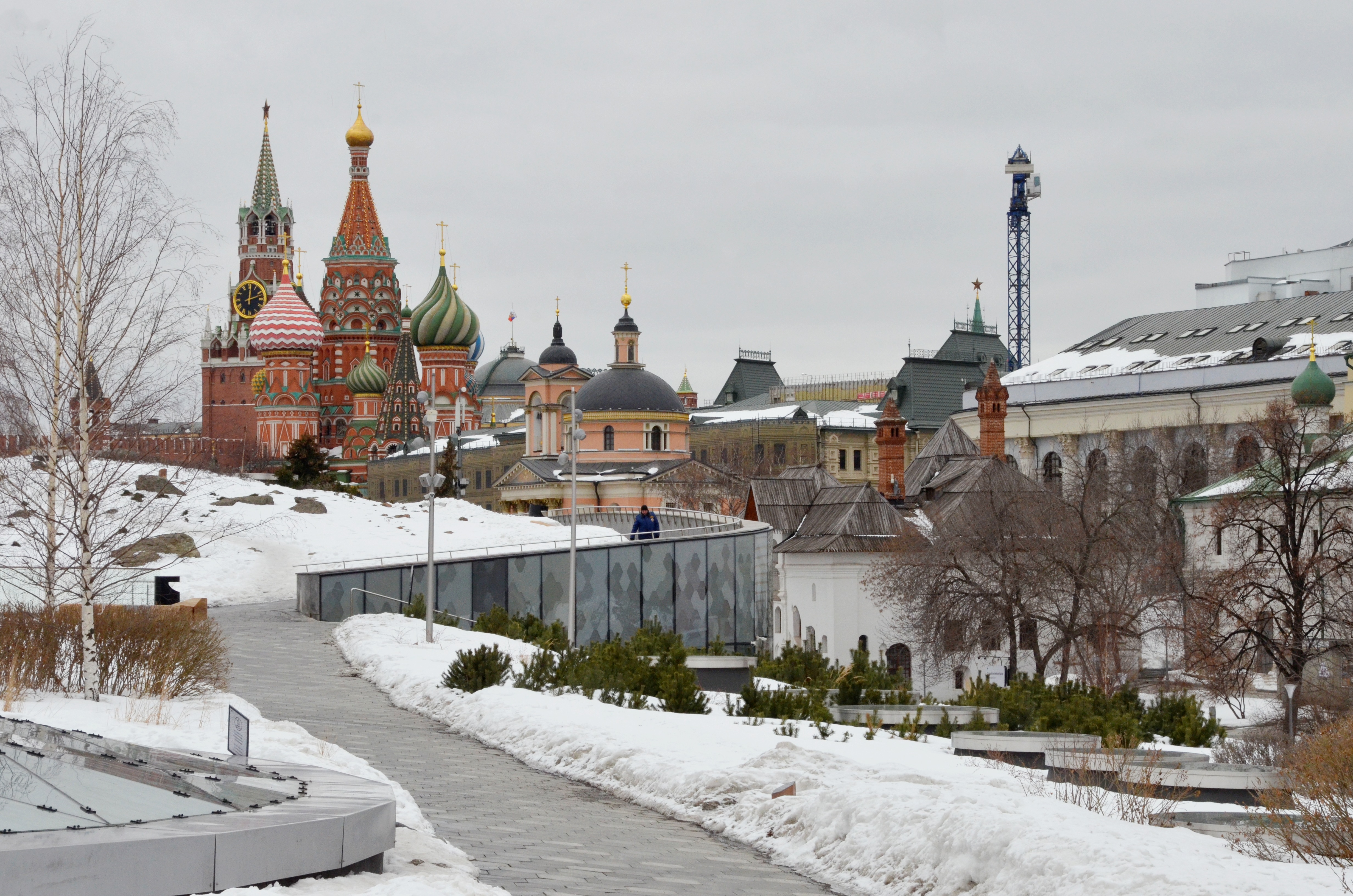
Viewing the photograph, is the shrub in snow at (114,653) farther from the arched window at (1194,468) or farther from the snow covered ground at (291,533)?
the arched window at (1194,468)

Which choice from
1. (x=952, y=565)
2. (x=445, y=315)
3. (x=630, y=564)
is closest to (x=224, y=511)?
(x=630, y=564)

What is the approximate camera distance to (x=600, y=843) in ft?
39.5

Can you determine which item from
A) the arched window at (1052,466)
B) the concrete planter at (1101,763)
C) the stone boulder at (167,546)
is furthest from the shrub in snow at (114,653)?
the arched window at (1052,466)

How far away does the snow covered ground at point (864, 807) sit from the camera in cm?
933

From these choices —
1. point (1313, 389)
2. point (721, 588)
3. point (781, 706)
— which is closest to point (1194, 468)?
point (1313, 389)

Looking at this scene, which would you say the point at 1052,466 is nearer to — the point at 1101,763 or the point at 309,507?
the point at 309,507

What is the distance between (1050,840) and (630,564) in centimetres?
3519

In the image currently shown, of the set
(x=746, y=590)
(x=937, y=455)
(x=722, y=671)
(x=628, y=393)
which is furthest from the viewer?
(x=628, y=393)

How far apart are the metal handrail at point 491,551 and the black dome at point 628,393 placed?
39078mm

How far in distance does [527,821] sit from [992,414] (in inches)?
2815

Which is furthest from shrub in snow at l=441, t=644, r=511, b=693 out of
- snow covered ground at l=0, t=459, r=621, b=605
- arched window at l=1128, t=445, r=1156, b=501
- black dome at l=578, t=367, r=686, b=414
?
black dome at l=578, t=367, r=686, b=414

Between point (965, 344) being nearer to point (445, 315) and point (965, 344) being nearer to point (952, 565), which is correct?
point (445, 315)

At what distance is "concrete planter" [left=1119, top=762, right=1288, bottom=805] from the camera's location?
1477 centimetres

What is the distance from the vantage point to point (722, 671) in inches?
1243
